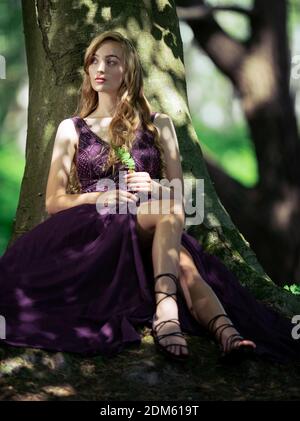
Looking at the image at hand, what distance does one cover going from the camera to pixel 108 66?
5859 mm

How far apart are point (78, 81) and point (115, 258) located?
5.75ft

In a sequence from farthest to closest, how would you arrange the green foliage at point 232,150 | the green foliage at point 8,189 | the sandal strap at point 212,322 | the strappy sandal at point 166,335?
the green foliage at point 232,150 < the green foliage at point 8,189 < the sandal strap at point 212,322 < the strappy sandal at point 166,335

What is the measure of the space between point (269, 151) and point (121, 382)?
6.43m

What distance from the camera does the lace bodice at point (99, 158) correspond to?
584 centimetres

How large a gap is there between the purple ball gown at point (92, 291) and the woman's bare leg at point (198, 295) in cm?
6

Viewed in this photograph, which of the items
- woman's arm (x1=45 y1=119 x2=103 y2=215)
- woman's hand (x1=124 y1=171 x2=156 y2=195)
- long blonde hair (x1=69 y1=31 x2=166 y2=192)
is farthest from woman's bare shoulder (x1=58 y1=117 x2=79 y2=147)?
woman's hand (x1=124 y1=171 x2=156 y2=195)

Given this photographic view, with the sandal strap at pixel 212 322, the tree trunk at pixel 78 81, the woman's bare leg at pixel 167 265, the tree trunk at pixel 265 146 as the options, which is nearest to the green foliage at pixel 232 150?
the tree trunk at pixel 265 146

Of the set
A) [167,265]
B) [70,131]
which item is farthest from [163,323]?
[70,131]

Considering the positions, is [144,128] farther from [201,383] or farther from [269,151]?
[269,151]

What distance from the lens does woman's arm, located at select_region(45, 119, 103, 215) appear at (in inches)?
223

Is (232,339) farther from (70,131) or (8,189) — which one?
(8,189)

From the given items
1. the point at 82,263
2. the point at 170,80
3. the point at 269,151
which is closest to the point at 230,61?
the point at 269,151

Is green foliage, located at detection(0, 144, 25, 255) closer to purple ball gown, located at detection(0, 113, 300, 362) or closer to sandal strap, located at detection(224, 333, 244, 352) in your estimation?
purple ball gown, located at detection(0, 113, 300, 362)

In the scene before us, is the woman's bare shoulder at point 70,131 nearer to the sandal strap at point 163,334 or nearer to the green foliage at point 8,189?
the sandal strap at point 163,334
